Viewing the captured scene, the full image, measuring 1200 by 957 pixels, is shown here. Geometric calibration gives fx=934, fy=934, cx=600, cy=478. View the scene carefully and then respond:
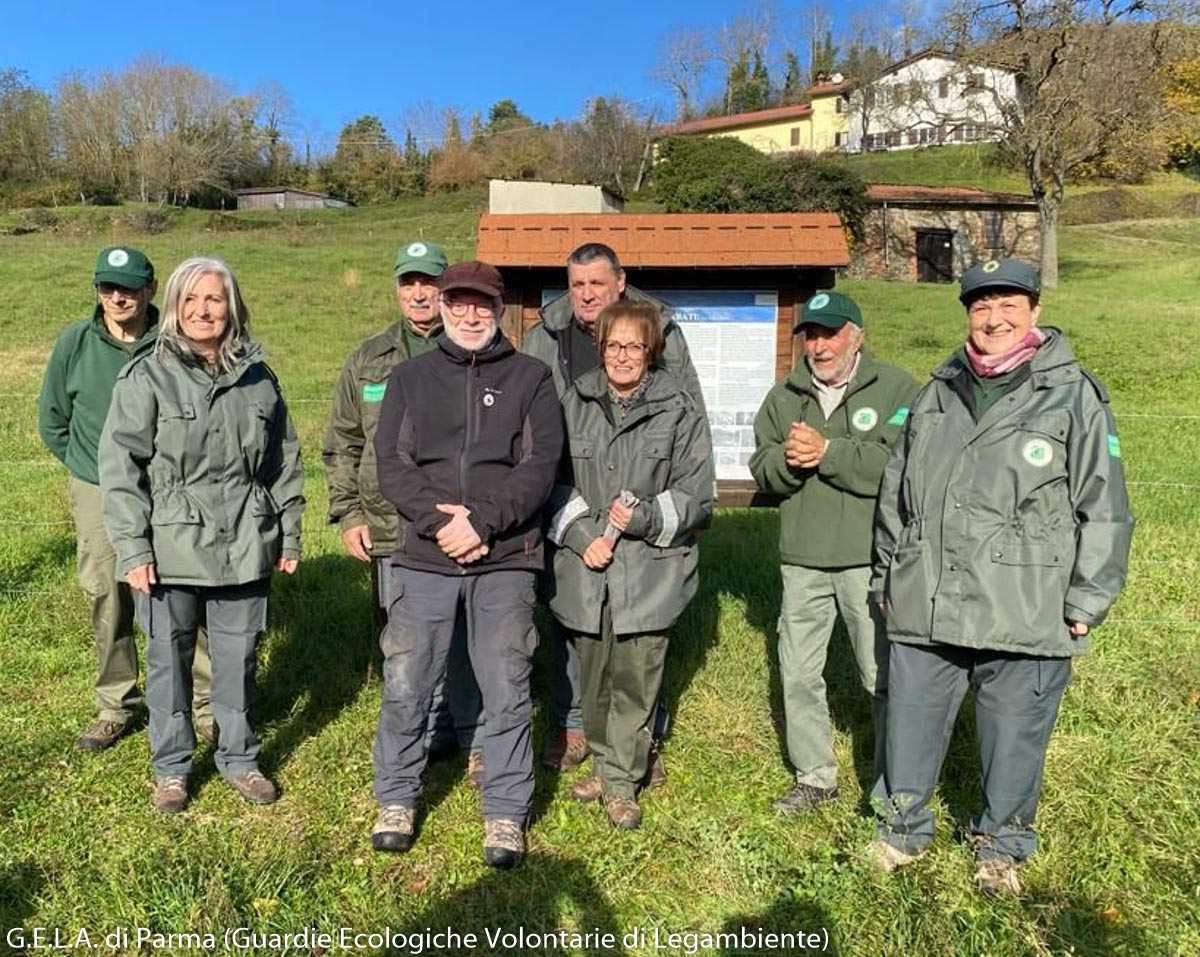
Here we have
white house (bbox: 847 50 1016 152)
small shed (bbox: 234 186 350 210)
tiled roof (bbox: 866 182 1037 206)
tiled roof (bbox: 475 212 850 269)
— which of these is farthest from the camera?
small shed (bbox: 234 186 350 210)

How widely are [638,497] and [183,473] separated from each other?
1610 millimetres

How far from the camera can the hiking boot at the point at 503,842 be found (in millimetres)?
3145

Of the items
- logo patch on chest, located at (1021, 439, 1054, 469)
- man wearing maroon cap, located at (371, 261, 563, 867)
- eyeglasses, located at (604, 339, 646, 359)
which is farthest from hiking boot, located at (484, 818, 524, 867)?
logo patch on chest, located at (1021, 439, 1054, 469)

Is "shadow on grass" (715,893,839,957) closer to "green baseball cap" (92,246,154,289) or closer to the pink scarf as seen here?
the pink scarf

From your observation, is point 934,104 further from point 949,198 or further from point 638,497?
point 638,497

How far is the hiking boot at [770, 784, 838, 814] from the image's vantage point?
3514mm

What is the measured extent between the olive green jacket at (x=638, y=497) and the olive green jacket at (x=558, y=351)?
0.51 ft

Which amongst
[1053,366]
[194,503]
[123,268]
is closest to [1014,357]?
[1053,366]

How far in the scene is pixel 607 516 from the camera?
330cm

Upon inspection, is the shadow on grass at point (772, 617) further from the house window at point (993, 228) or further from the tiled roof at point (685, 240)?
the house window at point (993, 228)

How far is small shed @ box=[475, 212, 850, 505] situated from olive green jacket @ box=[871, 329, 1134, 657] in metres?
1.52

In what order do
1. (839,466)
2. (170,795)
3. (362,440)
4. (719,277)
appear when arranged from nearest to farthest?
(839,466) < (170,795) < (362,440) < (719,277)

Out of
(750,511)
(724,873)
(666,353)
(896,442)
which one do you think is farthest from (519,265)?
(750,511)

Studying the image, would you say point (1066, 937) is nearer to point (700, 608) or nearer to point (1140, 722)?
point (1140, 722)
